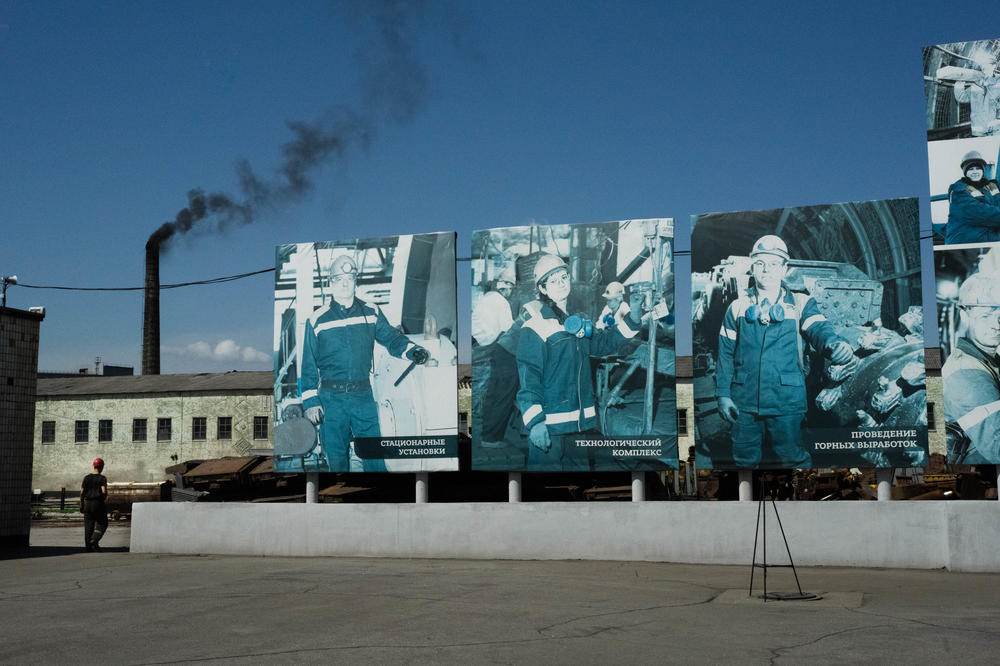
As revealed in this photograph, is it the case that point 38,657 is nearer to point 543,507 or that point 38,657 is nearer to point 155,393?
point 543,507

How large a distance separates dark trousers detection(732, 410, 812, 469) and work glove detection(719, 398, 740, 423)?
9 centimetres

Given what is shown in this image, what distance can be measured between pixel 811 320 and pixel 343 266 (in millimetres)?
9155

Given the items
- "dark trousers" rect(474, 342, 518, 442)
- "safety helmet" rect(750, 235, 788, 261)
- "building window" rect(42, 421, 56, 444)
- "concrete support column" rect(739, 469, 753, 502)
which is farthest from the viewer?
"building window" rect(42, 421, 56, 444)

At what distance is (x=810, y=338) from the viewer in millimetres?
17625

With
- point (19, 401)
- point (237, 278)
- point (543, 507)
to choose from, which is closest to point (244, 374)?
point (237, 278)

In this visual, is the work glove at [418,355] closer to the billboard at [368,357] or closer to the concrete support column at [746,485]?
the billboard at [368,357]

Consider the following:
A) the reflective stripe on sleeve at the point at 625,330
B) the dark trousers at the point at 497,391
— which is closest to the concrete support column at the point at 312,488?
the dark trousers at the point at 497,391

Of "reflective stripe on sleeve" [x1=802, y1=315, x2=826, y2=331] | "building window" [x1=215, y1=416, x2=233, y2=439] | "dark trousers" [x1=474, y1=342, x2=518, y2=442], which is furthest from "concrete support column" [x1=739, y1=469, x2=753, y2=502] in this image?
"building window" [x1=215, y1=416, x2=233, y2=439]

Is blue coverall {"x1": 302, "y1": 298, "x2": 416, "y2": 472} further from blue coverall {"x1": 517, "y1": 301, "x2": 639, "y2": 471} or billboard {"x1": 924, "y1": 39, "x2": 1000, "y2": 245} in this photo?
billboard {"x1": 924, "y1": 39, "x2": 1000, "y2": 245}

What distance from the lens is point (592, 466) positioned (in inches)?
736

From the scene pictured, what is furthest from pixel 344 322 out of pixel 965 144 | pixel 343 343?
pixel 965 144

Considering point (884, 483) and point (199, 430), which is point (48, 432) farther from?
point (884, 483)

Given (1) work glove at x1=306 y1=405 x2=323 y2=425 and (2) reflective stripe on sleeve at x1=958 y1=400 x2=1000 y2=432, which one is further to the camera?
(1) work glove at x1=306 y1=405 x2=323 y2=425

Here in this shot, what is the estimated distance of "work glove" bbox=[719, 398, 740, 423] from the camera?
1795cm
